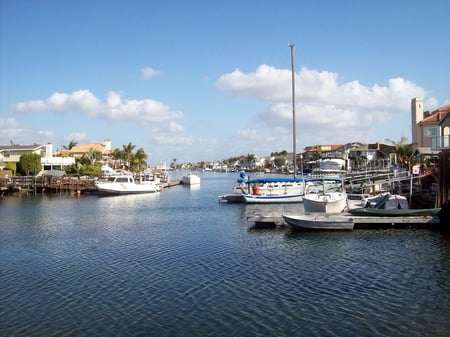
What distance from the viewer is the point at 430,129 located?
48188mm

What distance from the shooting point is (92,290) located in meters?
16.8

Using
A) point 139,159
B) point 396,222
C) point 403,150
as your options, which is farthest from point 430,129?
point 139,159

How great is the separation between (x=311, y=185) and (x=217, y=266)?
31.3 m

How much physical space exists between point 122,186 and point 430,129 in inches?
1774

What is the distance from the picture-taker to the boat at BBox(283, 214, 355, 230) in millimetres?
27747

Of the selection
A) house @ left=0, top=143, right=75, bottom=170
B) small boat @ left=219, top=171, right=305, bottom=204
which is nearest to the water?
small boat @ left=219, top=171, right=305, bottom=204

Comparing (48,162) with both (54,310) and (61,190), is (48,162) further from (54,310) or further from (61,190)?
(54,310)

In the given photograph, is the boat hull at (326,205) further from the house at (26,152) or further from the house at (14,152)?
the house at (14,152)

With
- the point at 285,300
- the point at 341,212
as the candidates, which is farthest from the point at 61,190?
the point at 285,300

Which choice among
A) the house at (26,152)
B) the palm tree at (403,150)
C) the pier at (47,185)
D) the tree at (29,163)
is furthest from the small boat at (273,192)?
the house at (26,152)

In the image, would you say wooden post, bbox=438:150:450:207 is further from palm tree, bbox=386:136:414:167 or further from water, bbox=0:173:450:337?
palm tree, bbox=386:136:414:167

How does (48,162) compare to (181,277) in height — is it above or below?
above

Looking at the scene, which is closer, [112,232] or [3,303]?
[3,303]

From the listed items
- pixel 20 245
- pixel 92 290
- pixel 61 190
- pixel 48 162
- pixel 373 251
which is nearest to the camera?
pixel 92 290
